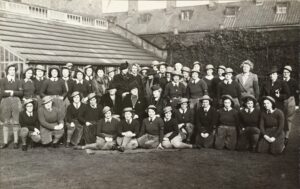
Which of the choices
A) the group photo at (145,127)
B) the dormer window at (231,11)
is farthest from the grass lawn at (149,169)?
the dormer window at (231,11)

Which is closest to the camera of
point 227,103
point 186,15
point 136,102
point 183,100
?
point 227,103

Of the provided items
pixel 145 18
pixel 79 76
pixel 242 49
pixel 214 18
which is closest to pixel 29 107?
pixel 79 76

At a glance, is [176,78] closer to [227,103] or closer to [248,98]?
[227,103]

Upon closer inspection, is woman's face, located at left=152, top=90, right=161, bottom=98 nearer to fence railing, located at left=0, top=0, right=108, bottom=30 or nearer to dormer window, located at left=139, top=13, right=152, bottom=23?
fence railing, located at left=0, top=0, right=108, bottom=30

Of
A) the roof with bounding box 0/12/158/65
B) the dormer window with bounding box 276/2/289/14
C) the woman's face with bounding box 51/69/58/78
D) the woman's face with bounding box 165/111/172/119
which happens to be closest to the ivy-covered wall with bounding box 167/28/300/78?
the roof with bounding box 0/12/158/65

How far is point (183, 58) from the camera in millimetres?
22406

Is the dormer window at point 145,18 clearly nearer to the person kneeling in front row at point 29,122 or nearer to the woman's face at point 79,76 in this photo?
the woman's face at point 79,76

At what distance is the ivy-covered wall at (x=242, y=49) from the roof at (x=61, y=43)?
2.31m

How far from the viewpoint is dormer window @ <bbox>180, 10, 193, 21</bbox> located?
104ft

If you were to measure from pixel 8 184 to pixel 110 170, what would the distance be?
4.81ft

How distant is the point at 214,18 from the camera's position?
98.6 ft

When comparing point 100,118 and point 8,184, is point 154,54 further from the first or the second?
point 8,184

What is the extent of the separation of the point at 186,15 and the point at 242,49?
12612mm

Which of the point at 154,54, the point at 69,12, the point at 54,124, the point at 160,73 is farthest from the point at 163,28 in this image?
the point at 54,124
